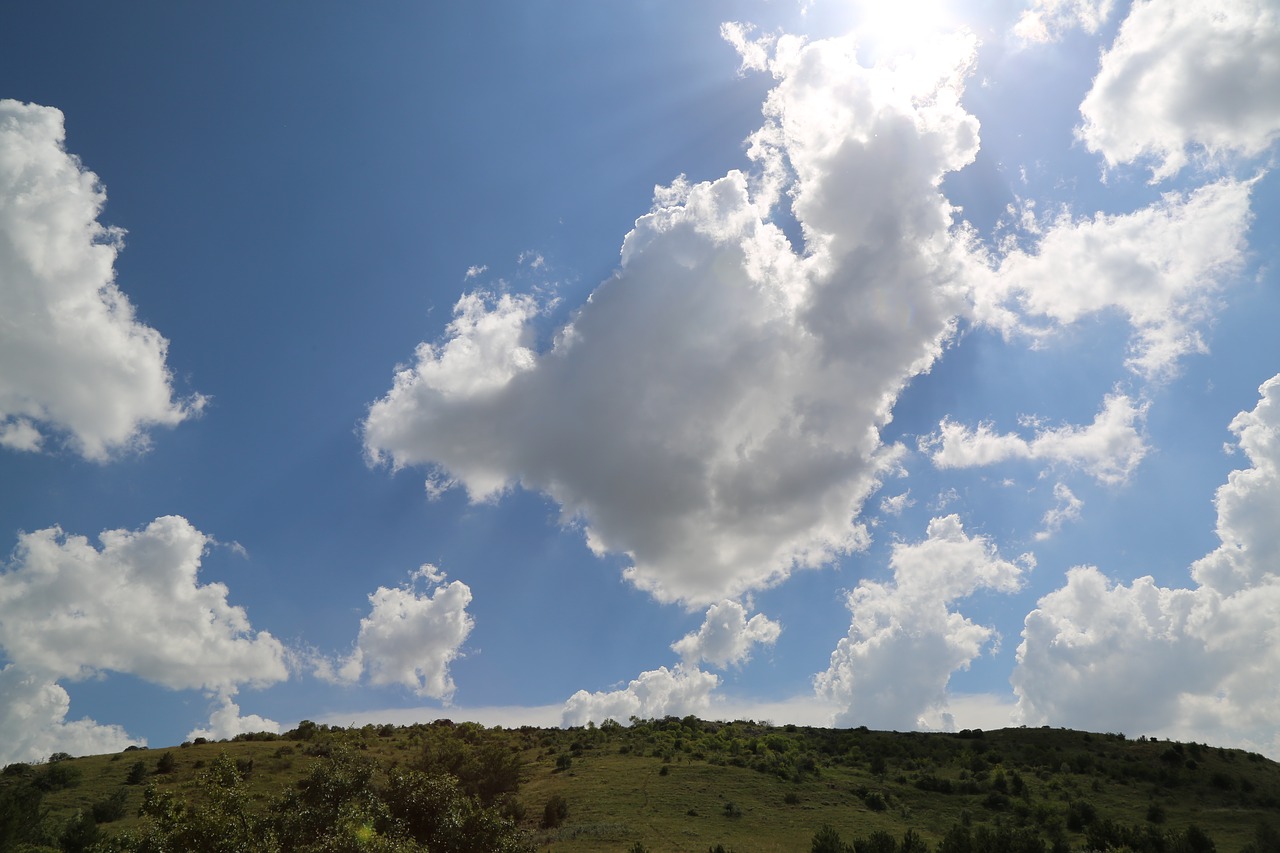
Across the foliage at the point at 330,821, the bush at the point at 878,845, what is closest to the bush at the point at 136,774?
the foliage at the point at 330,821

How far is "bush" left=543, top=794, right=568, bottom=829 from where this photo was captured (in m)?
51.2

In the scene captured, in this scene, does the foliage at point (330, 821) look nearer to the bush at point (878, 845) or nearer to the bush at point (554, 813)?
the bush at point (554, 813)

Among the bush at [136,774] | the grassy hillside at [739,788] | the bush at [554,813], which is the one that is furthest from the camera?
the bush at [136,774]

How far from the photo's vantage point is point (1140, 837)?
45719 millimetres

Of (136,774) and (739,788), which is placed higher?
(136,774)

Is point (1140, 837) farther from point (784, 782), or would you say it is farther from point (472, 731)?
point (472, 731)

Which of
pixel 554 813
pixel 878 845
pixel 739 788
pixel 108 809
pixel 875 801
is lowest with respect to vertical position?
pixel 878 845

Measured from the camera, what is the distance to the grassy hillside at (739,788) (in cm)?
4569

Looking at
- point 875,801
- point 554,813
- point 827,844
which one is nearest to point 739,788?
point 875,801

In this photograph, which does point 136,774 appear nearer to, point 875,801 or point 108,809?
point 108,809

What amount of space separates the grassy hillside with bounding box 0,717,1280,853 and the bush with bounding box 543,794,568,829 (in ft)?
0.51

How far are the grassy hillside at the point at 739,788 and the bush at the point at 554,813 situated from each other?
0.15m

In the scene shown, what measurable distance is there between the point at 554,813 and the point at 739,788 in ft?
58.4

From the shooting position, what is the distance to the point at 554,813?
52.3m
